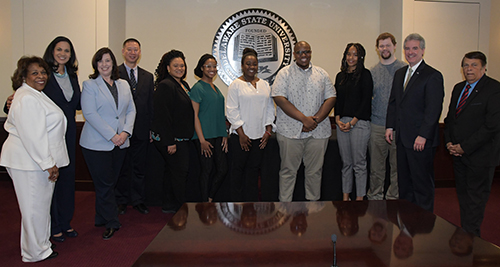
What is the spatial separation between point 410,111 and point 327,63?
284 centimetres

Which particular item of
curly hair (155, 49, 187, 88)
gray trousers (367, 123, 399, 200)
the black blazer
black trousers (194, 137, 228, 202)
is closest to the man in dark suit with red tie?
gray trousers (367, 123, 399, 200)

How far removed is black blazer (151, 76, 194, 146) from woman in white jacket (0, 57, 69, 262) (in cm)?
85

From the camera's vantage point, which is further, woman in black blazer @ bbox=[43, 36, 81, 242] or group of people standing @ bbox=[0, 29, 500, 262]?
woman in black blazer @ bbox=[43, 36, 81, 242]

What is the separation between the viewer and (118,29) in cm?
492

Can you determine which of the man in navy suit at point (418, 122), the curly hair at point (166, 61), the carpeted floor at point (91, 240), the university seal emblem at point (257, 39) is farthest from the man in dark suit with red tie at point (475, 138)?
the university seal emblem at point (257, 39)

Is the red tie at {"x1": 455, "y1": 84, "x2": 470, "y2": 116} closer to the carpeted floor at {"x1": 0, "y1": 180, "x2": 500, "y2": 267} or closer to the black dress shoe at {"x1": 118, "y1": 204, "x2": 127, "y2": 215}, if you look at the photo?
the carpeted floor at {"x1": 0, "y1": 180, "x2": 500, "y2": 267}

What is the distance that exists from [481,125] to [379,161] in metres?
0.98

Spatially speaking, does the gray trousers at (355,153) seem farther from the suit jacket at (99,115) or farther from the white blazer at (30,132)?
the white blazer at (30,132)

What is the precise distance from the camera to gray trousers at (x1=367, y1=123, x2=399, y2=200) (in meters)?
3.34

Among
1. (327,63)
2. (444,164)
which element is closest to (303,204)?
(444,164)

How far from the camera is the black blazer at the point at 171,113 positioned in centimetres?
307

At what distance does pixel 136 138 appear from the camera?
131 inches

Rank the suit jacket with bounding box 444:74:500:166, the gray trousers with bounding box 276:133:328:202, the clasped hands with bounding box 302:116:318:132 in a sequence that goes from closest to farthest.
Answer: the suit jacket with bounding box 444:74:500:166 < the clasped hands with bounding box 302:116:318:132 < the gray trousers with bounding box 276:133:328:202

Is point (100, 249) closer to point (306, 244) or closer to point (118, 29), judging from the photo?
point (306, 244)
